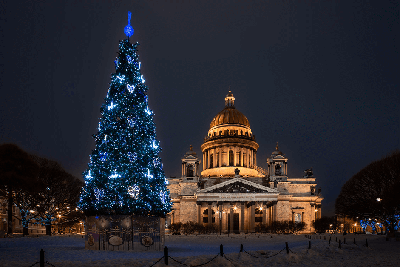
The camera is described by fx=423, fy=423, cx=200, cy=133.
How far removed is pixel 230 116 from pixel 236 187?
81.5 feet

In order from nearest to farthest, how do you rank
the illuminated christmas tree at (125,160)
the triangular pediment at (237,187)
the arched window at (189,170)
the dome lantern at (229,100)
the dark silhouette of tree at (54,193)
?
the illuminated christmas tree at (125,160) < the dark silhouette of tree at (54,193) < the triangular pediment at (237,187) < the arched window at (189,170) < the dome lantern at (229,100)

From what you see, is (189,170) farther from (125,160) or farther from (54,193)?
(125,160)

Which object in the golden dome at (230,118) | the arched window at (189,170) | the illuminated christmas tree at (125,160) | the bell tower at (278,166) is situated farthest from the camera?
the golden dome at (230,118)

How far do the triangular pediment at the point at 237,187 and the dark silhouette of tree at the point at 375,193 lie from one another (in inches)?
728

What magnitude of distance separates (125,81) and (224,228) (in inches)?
2370

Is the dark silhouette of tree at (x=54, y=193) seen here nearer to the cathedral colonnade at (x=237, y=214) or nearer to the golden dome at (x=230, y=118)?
the cathedral colonnade at (x=237, y=214)

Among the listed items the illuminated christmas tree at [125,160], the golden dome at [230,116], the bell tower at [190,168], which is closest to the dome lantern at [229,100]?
the golden dome at [230,116]

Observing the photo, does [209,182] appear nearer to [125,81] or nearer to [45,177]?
[45,177]

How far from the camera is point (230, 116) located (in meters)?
103

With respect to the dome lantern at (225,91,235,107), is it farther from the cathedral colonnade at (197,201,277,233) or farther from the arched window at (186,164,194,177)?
the cathedral colonnade at (197,201,277,233)

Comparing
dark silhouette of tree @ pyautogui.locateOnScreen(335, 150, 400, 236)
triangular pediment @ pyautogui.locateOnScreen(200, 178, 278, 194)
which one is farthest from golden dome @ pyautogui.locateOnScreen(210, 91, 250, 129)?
dark silhouette of tree @ pyautogui.locateOnScreen(335, 150, 400, 236)

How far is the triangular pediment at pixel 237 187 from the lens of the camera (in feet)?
273

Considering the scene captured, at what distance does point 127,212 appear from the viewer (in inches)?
1123

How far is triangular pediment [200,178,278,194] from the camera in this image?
83.2 meters
